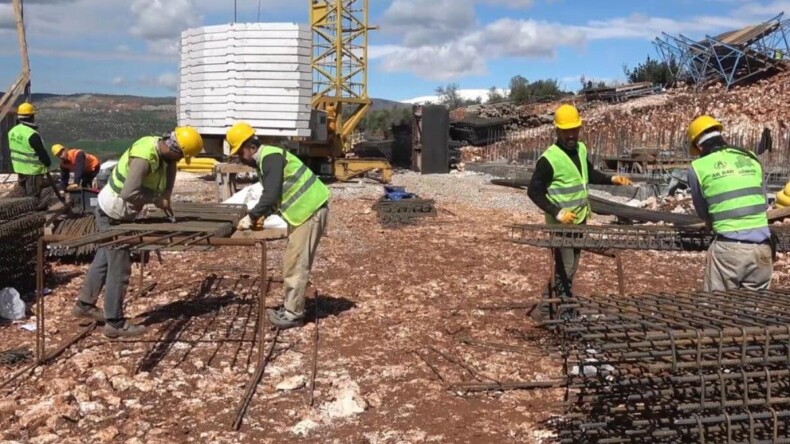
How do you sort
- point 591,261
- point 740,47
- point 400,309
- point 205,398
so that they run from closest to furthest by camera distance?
point 205,398, point 400,309, point 591,261, point 740,47

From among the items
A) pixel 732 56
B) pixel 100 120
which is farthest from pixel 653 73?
pixel 100 120

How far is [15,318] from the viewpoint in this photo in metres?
6.16

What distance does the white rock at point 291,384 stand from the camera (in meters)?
4.76

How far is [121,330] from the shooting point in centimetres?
568

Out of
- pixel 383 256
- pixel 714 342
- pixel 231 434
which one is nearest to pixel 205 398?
pixel 231 434

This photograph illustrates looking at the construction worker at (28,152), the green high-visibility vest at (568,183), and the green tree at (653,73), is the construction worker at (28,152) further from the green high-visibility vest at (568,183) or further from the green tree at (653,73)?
the green tree at (653,73)

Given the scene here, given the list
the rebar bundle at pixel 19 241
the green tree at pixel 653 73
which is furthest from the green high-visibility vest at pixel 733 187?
the green tree at pixel 653 73

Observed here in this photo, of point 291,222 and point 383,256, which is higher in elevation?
point 291,222

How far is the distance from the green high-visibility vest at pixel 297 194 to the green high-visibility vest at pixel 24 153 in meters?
4.71

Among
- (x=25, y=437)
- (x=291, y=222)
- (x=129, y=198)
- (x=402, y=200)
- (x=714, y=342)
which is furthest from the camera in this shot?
(x=402, y=200)

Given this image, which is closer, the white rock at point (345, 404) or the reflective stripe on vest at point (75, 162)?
the white rock at point (345, 404)

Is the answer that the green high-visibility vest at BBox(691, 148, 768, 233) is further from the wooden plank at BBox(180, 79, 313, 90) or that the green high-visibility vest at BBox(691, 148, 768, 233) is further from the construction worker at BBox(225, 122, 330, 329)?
the wooden plank at BBox(180, 79, 313, 90)

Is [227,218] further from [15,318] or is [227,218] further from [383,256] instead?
[383,256]

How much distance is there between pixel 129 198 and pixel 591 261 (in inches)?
221
